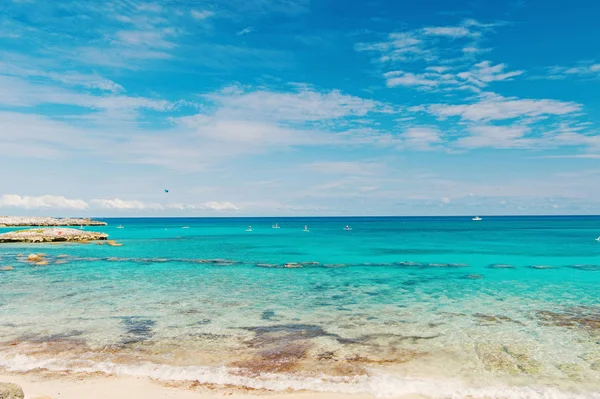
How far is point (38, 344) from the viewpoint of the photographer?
17219mm

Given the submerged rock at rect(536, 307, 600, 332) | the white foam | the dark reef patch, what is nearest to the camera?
the white foam

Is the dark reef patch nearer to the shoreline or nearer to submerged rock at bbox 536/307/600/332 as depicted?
the shoreline

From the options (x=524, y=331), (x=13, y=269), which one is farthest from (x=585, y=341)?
(x=13, y=269)

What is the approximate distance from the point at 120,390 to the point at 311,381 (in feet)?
19.9

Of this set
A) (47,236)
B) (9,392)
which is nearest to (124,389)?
(9,392)

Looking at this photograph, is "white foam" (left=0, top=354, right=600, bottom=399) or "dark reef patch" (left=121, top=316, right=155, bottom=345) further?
"dark reef patch" (left=121, top=316, right=155, bottom=345)

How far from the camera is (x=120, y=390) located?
12.9m

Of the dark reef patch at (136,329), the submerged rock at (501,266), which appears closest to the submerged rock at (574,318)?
the dark reef patch at (136,329)

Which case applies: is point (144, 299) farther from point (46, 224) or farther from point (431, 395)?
point (46, 224)

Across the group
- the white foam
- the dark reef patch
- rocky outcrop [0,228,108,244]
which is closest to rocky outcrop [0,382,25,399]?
the white foam

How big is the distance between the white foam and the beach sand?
37 centimetres

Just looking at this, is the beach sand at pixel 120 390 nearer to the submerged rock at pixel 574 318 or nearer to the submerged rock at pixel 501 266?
the submerged rock at pixel 574 318

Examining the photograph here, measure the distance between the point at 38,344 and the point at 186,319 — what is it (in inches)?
260

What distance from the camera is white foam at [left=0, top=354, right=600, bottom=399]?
12766 millimetres
